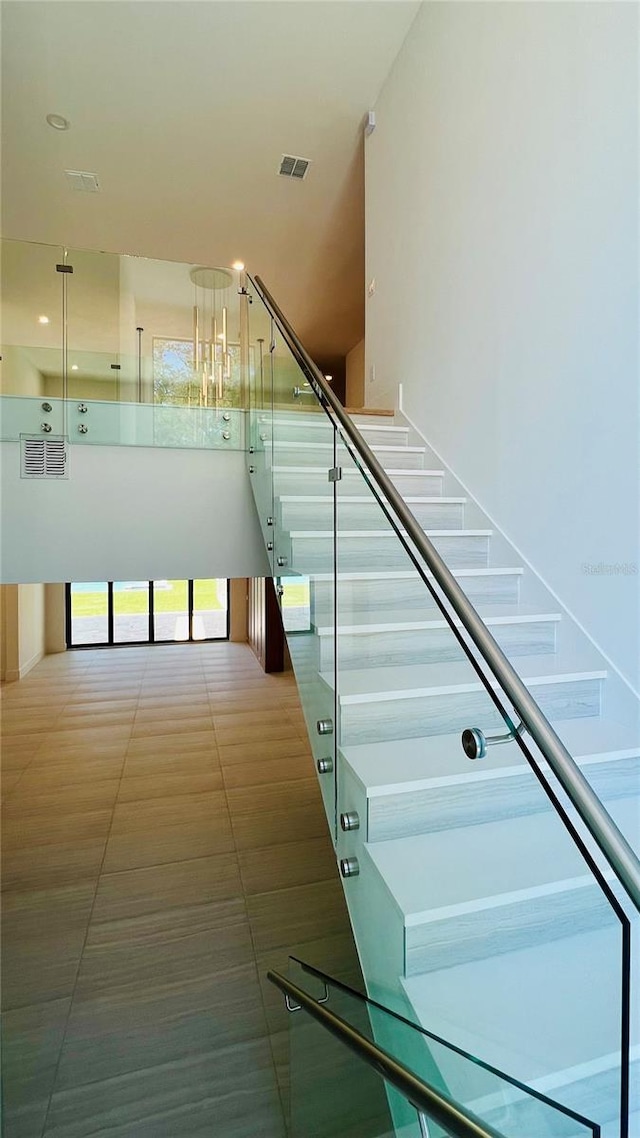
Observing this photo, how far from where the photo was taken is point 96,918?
303 centimetres

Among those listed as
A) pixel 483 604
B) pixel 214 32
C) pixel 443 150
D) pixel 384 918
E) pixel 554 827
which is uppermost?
pixel 214 32

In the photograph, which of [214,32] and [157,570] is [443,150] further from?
[157,570]

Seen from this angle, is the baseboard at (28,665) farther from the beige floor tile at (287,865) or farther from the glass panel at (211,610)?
the beige floor tile at (287,865)

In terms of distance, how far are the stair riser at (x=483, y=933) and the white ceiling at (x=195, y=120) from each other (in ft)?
17.0

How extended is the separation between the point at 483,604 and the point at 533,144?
230 centimetres

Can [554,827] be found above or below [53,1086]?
above

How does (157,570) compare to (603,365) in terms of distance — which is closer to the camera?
(603,365)

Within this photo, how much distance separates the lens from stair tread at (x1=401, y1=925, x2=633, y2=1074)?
103cm

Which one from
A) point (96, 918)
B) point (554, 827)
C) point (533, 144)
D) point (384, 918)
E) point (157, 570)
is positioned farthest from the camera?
point (157, 570)

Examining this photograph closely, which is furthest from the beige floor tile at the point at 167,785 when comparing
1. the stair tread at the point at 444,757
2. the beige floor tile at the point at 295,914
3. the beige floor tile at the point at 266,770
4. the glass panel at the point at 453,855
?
the stair tread at the point at 444,757

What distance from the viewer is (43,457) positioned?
3699 mm

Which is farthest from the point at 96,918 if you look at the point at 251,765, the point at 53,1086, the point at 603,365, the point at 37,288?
the point at 37,288

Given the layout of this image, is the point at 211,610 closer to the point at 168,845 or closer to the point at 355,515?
the point at 168,845

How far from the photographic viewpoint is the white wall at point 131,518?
367 cm
